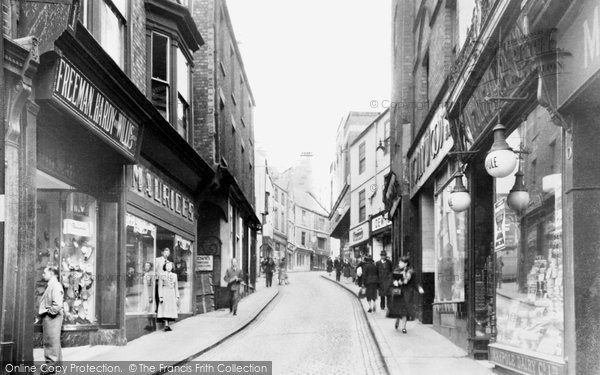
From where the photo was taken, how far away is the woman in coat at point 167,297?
629 inches

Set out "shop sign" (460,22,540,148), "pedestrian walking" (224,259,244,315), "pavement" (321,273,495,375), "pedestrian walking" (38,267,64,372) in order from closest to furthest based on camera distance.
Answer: "shop sign" (460,22,540,148)
"pedestrian walking" (38,267,64,372)
"pavement" (321,273,495,375)
"pedestrian walking" (224,259,244,315)

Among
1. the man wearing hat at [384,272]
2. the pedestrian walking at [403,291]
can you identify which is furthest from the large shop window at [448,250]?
the man wearing hat at [384,272]

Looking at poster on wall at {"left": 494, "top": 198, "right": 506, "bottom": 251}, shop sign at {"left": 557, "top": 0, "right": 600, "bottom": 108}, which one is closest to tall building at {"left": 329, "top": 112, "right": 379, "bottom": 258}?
poster on wall at {"left": 494, "top": 198, "right": 506, "bottom": 251}

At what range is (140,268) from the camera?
14836 mm

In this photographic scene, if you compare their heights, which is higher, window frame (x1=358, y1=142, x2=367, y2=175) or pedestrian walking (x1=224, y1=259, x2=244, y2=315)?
window frame (x1=358, y1=142, x2=367, y2=175)

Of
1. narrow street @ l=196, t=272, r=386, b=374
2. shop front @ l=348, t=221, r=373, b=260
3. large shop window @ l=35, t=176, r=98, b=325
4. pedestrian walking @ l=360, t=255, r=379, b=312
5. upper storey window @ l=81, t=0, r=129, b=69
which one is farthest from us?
shop front @ l=348, t=221, r=373, b=260

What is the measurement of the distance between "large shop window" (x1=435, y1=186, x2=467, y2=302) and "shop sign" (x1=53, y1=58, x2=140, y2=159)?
231 inches

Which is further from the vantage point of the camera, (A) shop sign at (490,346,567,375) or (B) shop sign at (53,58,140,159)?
(B) shop sign at (53,58,140,159)

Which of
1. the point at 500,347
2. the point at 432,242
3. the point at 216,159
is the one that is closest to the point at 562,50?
the point at 500,347

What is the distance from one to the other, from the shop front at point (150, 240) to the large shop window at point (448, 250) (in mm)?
5888

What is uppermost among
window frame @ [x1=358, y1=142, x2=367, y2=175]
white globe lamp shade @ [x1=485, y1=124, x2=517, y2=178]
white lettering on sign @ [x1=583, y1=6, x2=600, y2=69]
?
Answer: window frame @ [x1=358, y1=142, x2=367, y2=175]

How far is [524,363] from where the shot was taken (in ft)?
29.0

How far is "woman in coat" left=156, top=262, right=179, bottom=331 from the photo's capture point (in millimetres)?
15977

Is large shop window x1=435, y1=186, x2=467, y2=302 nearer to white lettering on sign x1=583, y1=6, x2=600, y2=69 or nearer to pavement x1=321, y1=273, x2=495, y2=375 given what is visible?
pavement x1=321, y1=273, x2=495, y2=375
